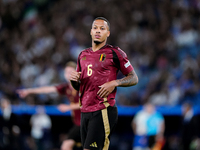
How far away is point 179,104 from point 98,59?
681 centimetres

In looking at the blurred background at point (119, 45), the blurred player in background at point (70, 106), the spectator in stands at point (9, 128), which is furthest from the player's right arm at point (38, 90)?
the blurred background at point (119, 45)

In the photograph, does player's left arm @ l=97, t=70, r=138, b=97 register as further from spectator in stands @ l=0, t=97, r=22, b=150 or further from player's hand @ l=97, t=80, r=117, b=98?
spectator in stands @ l=0, t=97, r=22, b=150

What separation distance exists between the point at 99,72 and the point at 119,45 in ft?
29.9

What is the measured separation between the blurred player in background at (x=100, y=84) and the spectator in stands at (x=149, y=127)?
17.6ft

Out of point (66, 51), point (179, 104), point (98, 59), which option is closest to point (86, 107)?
point (98, 59)

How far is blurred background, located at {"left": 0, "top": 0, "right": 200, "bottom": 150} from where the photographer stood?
1113cm

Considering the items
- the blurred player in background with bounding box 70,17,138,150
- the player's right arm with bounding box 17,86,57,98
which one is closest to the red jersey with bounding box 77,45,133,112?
the blurred player in background with bounding box 70,17,138,150

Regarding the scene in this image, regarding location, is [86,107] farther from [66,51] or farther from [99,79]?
[66,51]

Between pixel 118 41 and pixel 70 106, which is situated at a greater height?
pixel 118 41

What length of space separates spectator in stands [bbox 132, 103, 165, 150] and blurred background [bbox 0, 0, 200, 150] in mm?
494

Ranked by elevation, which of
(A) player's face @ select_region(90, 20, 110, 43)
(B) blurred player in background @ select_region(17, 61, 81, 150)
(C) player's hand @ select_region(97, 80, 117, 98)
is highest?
(A) player's face @ select_region(90, 20, 110, 43)

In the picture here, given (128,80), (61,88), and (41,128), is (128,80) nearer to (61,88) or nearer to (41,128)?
(61,88)

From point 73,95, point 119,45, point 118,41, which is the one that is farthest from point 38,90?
point 118,41

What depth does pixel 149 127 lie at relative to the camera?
10.0 metres
